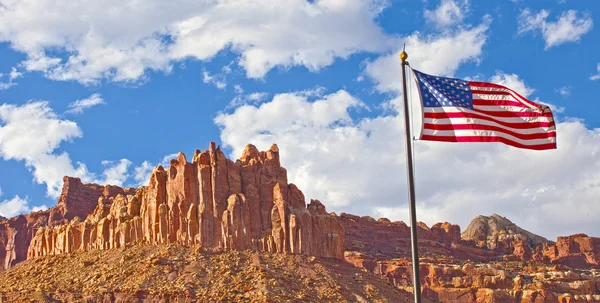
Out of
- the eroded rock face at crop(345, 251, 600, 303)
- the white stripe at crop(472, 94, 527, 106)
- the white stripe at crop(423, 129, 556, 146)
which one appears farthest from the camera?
the eroded rock face at crop(345, 251, 600, 303)

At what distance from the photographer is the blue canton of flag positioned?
43875 mm

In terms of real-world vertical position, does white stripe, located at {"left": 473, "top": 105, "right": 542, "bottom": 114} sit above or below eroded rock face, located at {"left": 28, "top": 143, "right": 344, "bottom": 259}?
below

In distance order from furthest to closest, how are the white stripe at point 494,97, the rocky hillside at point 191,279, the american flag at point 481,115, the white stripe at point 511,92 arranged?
the rocky hillside at point 191,279 → the white stripe at point 511,92 → the white stripe at point 494,97 → the american flag at point 481,115

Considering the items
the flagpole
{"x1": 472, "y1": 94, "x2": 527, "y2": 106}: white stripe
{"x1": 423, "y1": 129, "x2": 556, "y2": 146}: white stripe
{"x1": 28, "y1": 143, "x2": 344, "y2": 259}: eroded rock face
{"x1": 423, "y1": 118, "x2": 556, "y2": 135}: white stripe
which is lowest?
the flagpole

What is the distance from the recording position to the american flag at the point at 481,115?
43.7 meters

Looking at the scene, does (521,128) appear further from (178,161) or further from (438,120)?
(178,161)

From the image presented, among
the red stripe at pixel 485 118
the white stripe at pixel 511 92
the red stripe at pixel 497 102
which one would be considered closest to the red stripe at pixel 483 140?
the red stripe at pixel 485 118

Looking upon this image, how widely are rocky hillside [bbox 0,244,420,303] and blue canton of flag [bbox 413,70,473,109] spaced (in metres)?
70.2

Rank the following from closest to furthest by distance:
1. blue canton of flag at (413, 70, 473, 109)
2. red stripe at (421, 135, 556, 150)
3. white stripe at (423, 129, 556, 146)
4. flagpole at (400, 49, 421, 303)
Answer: flagpole at (400, 49, 421, 303), red stripe at (421, 135, 556, 150), white stripe at (423, 129, 556, 146), blue canton of flag at (413, 70, 473, 109)

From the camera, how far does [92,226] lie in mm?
146000

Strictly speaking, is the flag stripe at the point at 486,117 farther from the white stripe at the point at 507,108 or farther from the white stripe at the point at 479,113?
the white stripe at the point at 507,108

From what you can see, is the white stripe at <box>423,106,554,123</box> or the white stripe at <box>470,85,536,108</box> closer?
the white stripe at <box>423,106,554,123</box>

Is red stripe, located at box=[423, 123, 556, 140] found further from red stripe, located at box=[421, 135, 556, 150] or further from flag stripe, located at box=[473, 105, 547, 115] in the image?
flag stripe, located at box=[473, 105, 547, 115]

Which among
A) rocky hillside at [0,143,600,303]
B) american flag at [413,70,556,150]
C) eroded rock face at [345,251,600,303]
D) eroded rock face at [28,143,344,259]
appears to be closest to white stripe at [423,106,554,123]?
american flag at [413,70,556,150]
